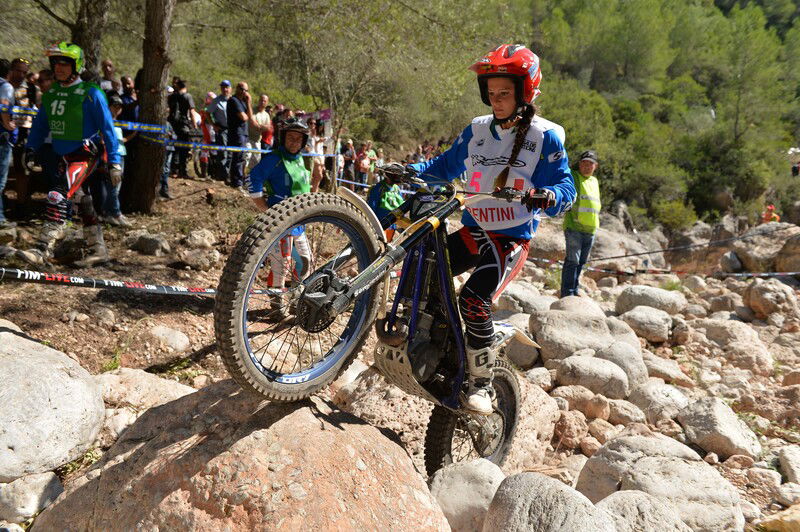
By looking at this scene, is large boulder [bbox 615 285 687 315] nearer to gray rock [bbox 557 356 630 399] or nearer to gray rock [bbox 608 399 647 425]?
gray rock [bbox 557 356 630 399]

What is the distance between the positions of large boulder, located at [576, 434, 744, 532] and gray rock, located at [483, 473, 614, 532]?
0.78 meters

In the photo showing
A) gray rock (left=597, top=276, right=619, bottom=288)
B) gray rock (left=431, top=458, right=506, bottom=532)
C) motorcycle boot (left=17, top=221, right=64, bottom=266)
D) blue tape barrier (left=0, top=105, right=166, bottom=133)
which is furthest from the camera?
gray rock (left=597, top=276, right=619, bottom=288)

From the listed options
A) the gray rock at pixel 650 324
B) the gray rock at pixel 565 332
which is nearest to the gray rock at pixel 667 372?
the gray rock at pixel 565 332

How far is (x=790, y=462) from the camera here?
4973mm

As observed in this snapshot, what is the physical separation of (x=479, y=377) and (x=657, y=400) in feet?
11.2

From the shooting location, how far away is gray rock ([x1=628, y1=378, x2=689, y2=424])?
6.07 m

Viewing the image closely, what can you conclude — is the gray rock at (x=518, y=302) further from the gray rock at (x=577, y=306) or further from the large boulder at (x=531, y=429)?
the large boulder at (x=531, y=429)

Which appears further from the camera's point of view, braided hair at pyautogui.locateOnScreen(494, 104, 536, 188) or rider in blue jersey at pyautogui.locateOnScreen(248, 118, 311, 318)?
rider in blue jersey at pyautogui.locateOnScreen(248, 118, 311, 318)

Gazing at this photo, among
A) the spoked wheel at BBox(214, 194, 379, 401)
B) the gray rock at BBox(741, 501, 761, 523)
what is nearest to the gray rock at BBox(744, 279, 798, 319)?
the gray rock at BBox(741, 501, 761, 523)

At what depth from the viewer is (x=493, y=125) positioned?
3.89m

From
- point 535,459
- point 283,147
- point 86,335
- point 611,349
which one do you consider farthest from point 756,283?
point 86,335

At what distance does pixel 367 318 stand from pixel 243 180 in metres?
10.0

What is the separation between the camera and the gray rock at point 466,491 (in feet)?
11.1

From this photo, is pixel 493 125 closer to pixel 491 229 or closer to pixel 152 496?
pixel 491 229
